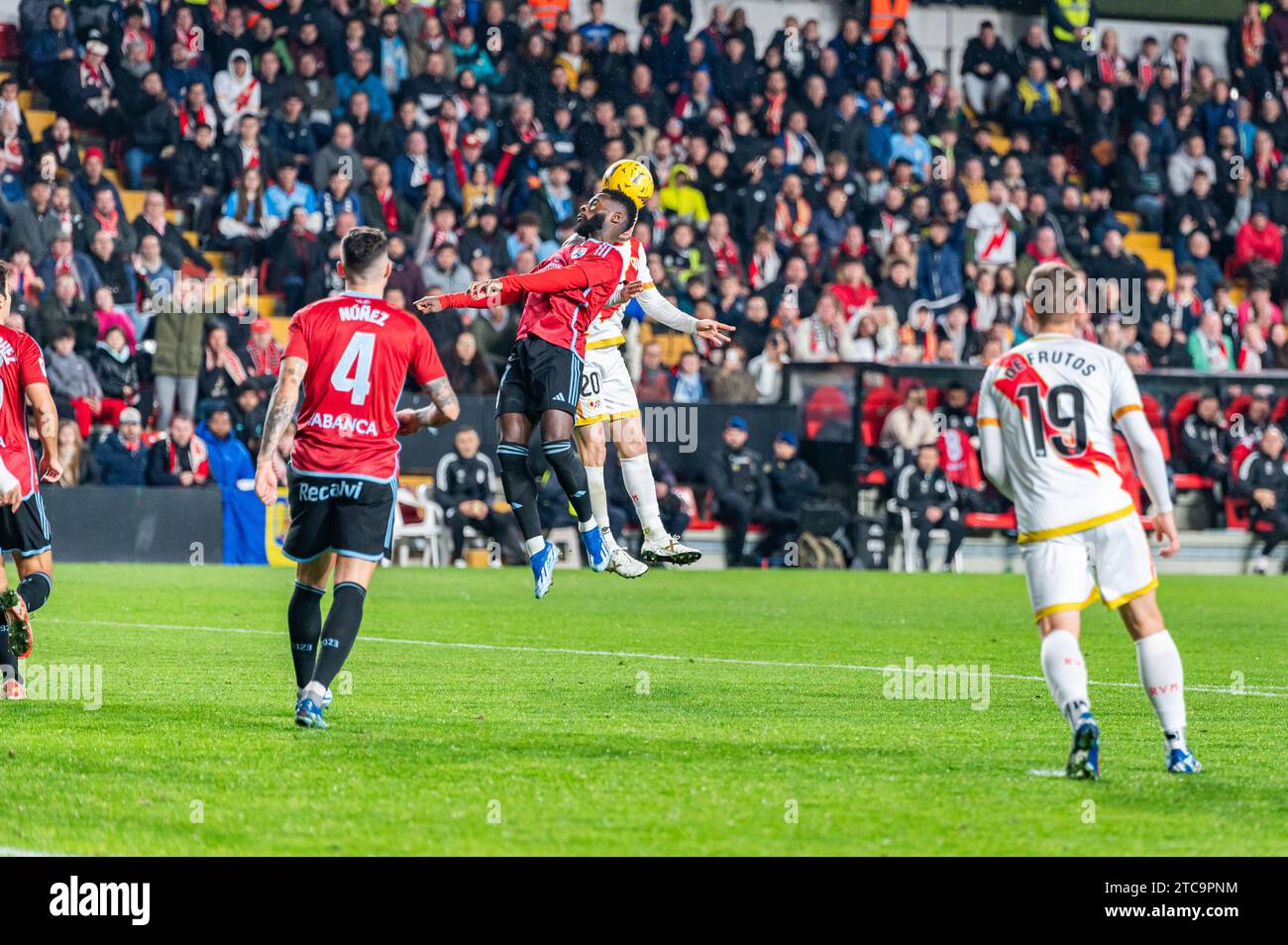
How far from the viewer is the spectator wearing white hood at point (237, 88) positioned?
980 inches

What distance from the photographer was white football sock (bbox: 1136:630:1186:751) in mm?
7906

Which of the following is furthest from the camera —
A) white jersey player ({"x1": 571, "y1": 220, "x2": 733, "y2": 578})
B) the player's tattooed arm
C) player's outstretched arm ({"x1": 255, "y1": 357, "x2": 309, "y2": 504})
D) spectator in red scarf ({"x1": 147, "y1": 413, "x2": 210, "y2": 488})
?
spectator in red scarf ({"x1": 147, "y1": 413, "x2": 210, "y2": 488})

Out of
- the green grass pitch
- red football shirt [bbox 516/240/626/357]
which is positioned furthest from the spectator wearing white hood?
red football shirt [bbox 516/240/626/357]

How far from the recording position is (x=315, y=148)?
24.8m

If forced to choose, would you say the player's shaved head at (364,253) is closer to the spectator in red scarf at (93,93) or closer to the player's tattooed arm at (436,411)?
the player's tattooed arm at (436,411)

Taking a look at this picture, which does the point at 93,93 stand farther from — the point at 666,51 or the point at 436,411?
the point at 436,411

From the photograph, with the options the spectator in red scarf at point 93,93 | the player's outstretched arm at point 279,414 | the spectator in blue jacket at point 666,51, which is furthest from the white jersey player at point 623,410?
the spectator in blue jacket at point 666,51

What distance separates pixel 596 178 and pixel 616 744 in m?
18.2

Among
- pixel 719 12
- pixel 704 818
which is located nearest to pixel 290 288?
pixel 719 12

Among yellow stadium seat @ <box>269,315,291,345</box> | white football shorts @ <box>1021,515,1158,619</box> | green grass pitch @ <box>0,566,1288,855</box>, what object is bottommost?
green grass pitch @ <box>0,566,1288,855</box>

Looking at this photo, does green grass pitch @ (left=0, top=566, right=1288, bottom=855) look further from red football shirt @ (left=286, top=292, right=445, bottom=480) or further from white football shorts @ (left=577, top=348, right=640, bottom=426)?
white football shorts @ (left=577, top=348, right=640, bottom=426)

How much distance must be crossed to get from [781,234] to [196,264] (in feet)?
26.3

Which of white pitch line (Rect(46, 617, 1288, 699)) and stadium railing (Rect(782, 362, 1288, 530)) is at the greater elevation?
stadium railing (Rect(782, 362, 1288, 530))

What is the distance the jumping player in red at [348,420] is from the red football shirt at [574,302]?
2935mm
